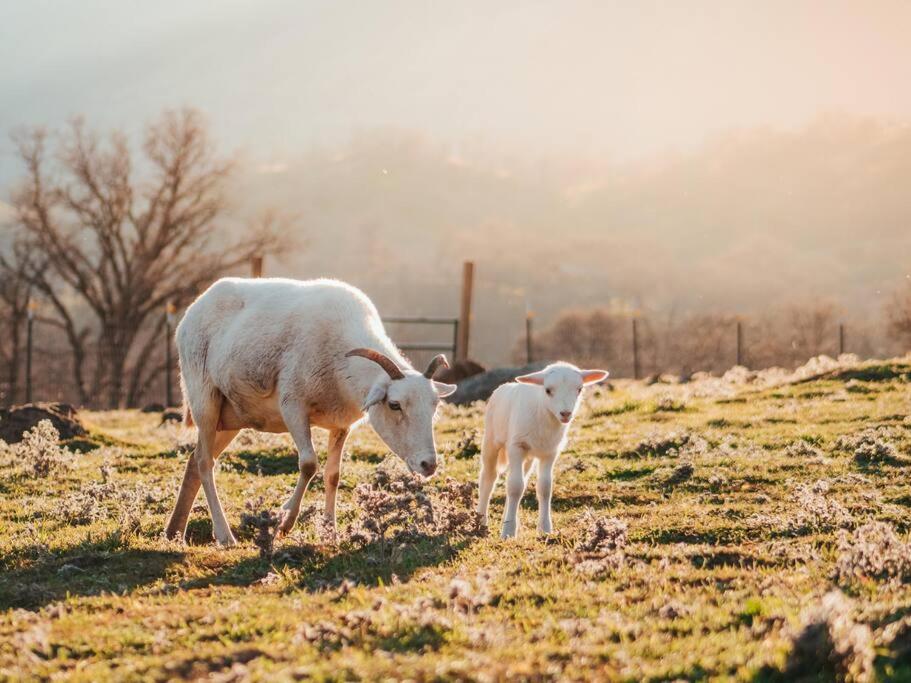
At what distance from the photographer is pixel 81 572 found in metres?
7.02

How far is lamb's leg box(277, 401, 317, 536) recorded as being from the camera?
8492 millimetres

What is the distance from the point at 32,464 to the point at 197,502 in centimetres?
286

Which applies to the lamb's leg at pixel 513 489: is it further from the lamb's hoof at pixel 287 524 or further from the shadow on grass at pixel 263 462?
the shadow on grass at pixel 263 462

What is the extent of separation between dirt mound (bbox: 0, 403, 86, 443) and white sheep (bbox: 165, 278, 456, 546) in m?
6.68

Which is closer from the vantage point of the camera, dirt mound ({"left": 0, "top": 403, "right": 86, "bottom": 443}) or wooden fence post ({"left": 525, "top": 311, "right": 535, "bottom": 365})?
dirt mound ({"left": 0, "top": 403, "right": 86, "bottom": 443})

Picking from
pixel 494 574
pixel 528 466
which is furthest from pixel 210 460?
pixel 494 574

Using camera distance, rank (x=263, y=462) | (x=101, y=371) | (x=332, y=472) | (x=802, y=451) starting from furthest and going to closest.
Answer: (x=101, y=371), (x=263, y=462), (x=802, y=451), (x=332, y=472)

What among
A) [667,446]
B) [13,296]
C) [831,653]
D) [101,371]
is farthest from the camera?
[13,296]

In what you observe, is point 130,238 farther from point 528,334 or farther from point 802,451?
point 802,451

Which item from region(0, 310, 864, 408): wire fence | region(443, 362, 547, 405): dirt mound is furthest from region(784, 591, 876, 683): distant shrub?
region(0, 310, 864, 408): wire fence

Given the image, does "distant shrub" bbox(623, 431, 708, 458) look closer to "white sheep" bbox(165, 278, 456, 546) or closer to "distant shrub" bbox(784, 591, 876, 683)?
"white sheep" bbox(165, 278, 456, 546)

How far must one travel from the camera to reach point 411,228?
7328 inches

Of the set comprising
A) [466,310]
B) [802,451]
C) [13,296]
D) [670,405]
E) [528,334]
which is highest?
A: [13,296]

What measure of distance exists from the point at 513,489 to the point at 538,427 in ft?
1.98
